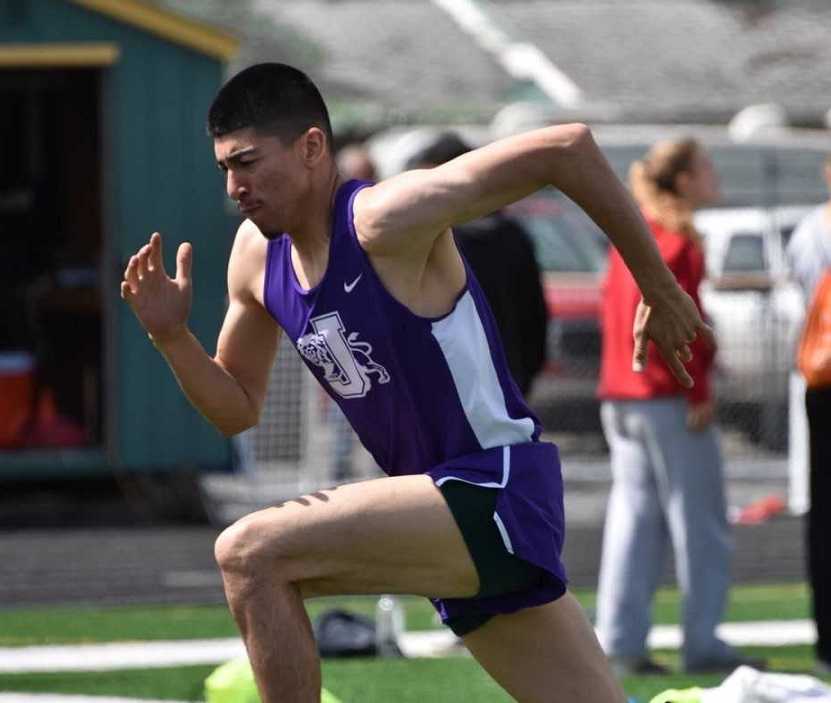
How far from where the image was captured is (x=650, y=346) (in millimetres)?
7512

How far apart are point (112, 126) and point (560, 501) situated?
940 cm

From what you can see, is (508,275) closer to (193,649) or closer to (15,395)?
(193,649)

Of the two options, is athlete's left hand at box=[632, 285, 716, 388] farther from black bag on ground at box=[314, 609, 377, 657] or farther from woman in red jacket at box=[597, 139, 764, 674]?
black bag on ground at box=[314, 609, 377, 657]

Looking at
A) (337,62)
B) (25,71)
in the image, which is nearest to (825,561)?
(25,71)

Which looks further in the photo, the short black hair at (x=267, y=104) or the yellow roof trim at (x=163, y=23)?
the yellow roof trim at (x=163, y=23)

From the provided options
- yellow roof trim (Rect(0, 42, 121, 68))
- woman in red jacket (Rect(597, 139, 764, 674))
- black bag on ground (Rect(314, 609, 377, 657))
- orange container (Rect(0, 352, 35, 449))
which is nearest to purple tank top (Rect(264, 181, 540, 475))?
woman in red jacket (Rect(597, 139, 764, 674))

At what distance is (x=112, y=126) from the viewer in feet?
44.4

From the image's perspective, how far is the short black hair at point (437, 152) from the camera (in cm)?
752

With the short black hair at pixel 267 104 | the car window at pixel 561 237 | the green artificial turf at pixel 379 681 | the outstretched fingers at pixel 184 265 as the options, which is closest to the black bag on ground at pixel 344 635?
the green artificial turf at pixel 379 681

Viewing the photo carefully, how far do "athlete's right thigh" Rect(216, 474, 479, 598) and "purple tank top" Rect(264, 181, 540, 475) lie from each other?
0.15 m

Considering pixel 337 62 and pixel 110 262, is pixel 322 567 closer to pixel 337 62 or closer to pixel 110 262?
pixel 110 262

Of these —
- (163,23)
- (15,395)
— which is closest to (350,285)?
(163,23)

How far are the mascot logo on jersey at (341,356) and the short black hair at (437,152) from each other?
3.00 m

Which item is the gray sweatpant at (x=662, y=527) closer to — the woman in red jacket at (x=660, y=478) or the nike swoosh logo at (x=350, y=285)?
the woman in red jacket at (x=660, y=478)
